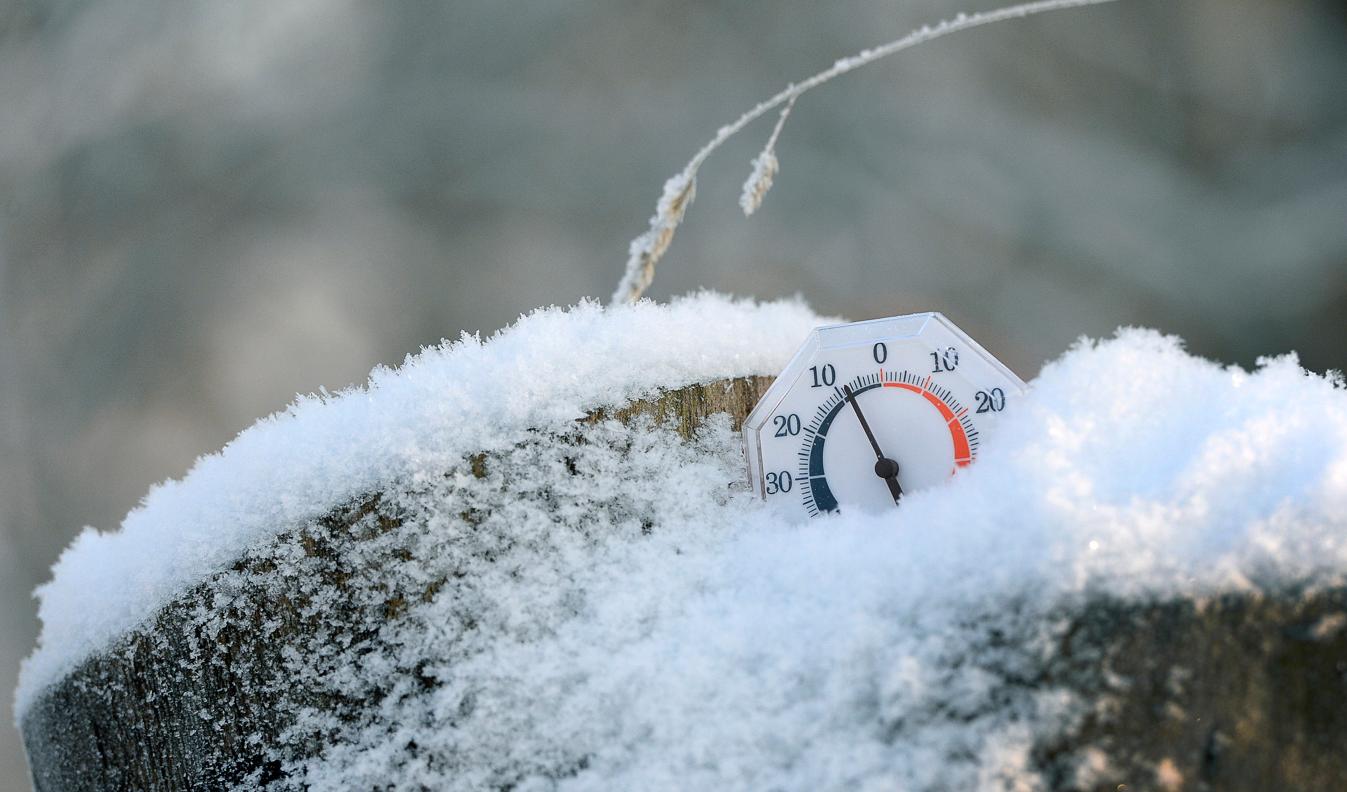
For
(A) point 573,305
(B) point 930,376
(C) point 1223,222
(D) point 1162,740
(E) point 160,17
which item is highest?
(E) point 160,17

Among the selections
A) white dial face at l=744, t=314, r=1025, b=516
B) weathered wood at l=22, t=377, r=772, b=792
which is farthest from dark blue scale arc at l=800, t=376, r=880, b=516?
weathered wood at l=22, t=377, r=772, b=792

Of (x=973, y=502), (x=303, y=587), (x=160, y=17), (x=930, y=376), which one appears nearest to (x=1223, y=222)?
(x=930, y=376)

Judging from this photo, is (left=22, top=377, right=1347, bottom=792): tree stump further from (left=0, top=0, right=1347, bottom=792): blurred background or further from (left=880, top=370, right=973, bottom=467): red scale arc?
(left=0, top=0, right=1347, bottom=792): blurred background

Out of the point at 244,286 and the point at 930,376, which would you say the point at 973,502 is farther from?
the point at 244,286

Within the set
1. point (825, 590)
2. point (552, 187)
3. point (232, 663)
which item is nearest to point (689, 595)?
point (825, 590)

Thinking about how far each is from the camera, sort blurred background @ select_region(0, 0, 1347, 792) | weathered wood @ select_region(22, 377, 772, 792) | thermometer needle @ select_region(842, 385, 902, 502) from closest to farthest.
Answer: weathered wood @ select_region(22, 377, 772, 792), thermometer needle @ select_region(842, 385, 902, 502), blurred background @ select_region(0, 0, 1347, 792)

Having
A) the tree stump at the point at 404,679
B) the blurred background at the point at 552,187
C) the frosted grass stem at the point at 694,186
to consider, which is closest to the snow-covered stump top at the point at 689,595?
the tree stump at the point at 404,679
